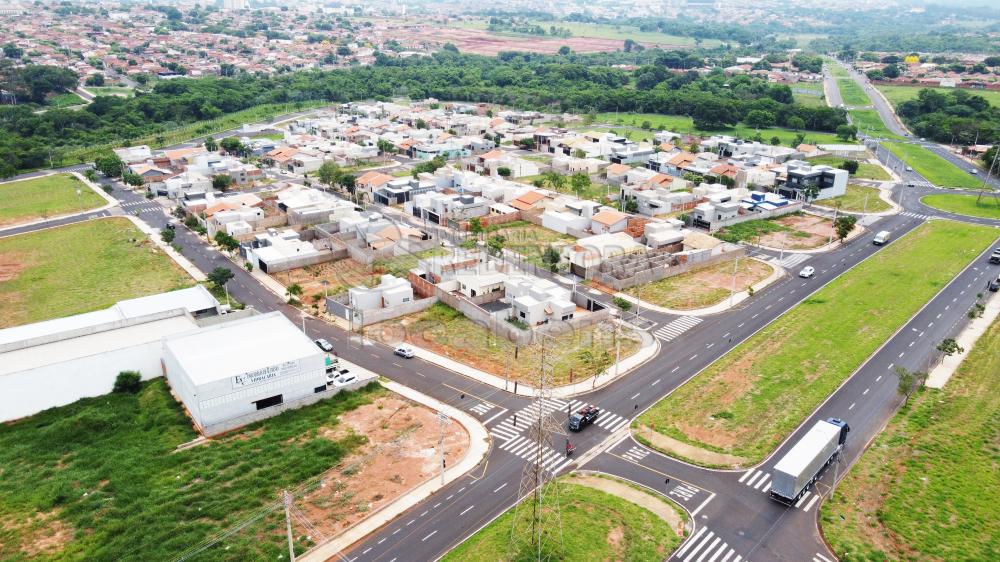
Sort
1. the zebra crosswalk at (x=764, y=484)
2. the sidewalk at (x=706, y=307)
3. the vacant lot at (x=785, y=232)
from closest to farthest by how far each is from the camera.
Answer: the zebra crosswalk at (x=764, y=484) < the sidewalk at (x=706, y=307) < the vacant lot at (x=785, y=232)

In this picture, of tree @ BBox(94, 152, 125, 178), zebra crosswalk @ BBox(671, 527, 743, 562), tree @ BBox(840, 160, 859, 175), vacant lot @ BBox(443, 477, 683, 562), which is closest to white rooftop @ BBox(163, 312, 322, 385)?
vacant lot @ BBox(443, 477, 683, 562)

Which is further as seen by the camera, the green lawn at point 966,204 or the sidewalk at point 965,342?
the green lawn at point 966,204

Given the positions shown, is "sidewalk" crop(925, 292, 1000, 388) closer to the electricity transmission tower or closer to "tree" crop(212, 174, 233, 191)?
the electricity transmission tower

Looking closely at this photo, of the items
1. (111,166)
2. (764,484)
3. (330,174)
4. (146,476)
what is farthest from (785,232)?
(111,166)

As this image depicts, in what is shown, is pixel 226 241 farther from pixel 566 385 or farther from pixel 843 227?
pixel 843 227

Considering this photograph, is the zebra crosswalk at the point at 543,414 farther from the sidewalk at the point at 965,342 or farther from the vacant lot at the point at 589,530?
the sidewalk at the point at 965,342

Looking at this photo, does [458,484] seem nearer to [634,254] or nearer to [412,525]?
[412,525]

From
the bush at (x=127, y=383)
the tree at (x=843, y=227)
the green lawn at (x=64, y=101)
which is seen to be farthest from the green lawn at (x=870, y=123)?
the green lawn at (x=64, y=101)
